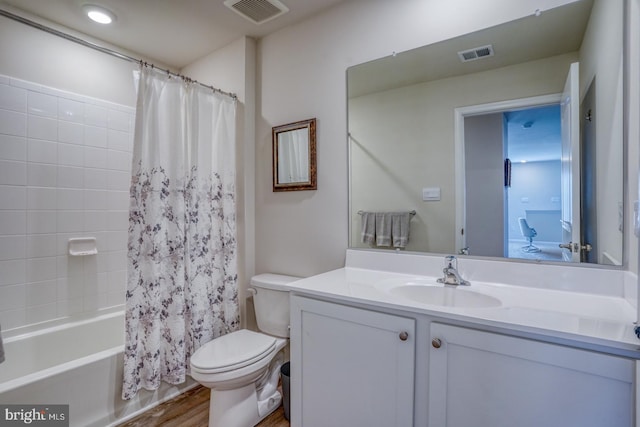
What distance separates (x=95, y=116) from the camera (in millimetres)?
2189

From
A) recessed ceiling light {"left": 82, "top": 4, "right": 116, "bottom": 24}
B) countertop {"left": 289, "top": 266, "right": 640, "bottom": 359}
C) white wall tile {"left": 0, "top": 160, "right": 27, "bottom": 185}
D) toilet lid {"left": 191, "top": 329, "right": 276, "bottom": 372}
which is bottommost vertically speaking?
toilet lid {"left": 191, "top": 329, "right": 276, "bottom": 372}

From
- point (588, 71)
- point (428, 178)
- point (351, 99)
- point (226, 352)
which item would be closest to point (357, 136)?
point (351, 99)

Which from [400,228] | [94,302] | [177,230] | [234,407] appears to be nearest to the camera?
[234,407]

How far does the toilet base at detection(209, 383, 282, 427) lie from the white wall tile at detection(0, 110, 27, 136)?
1876 millimetres

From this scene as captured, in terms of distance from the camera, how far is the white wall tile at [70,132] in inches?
79.7

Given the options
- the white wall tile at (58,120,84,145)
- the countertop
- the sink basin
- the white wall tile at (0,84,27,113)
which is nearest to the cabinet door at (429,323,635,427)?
the countertop

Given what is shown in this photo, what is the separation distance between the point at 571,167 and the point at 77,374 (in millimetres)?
2408

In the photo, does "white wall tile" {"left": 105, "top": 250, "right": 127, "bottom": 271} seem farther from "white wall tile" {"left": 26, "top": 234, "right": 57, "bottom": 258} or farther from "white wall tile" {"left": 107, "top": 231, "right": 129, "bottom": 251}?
"white wall tile" {"left": 26, "top": 234, "right": 57, "bottom": 258}

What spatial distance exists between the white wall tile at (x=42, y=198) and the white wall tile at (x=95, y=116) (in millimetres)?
527

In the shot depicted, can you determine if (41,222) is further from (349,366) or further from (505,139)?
(505,139)

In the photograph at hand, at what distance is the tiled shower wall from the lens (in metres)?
1.82

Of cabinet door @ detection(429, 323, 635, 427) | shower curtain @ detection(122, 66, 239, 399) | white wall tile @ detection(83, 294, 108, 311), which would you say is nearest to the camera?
cabinet door @ detection(429, 323, 635, 427)

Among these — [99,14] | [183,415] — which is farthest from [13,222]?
[183,415]

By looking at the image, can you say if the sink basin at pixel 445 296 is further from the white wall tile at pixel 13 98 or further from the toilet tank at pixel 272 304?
the white wall tile at pixel 13 98
